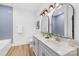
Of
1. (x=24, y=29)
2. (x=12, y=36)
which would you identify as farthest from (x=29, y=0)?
(x=12, y=36)

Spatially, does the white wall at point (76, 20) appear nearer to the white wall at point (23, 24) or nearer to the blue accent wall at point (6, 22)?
the white wall at point (23, 24)

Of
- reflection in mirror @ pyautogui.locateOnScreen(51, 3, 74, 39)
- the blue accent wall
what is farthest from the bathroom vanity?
the blue accent wall

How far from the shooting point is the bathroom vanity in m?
0.96

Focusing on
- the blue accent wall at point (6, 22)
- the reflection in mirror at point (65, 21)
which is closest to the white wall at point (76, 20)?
the reflection in mirror at point (65, 21)

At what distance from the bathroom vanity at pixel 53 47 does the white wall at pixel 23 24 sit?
0.54 ft

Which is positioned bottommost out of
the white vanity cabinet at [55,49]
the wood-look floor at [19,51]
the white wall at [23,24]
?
the wood-look floor at [19,51]

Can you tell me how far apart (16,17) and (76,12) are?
34.7 inches

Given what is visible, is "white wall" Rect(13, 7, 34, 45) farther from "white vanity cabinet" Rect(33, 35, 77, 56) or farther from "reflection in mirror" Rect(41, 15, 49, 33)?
"reflection in mirror" Rect(41, 15, 49, 33)

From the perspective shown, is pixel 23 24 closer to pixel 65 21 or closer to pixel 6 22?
pixel 6 22

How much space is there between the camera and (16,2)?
1228 mm

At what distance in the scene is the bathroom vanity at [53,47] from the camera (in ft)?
3.14

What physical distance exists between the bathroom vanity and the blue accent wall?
419mm

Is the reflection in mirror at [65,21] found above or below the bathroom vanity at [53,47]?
above

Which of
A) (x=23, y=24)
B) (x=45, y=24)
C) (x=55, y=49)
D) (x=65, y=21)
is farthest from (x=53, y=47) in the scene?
(x=45, y=24)
